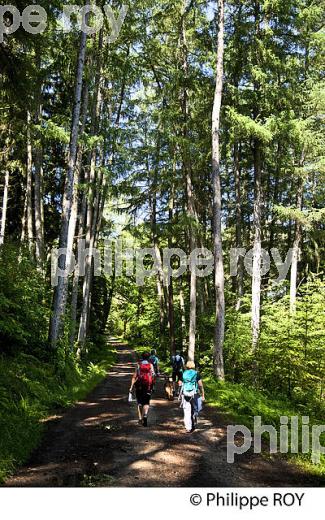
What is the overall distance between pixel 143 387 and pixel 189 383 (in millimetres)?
1134

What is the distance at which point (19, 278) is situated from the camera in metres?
13.2

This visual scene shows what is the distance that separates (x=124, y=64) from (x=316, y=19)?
9.05m

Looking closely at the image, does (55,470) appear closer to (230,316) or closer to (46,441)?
(46,441)

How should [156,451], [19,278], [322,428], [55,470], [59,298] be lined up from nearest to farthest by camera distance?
[55,470]
[156,451]
[322,428]
[19,278]
[59,298]

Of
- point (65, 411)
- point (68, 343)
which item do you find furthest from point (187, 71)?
point (65, 411)

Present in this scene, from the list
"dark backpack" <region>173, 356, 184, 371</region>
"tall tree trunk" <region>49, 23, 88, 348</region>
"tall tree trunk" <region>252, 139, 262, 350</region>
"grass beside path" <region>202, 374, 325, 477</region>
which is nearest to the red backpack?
"grass beside path" <region>202, 374, 325, 477</region>

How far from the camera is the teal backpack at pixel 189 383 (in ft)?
33.1

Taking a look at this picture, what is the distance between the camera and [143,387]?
1051 cm

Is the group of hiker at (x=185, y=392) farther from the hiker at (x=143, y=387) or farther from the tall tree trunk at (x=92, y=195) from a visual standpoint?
the tall tree trunk at (x=92, y=195)

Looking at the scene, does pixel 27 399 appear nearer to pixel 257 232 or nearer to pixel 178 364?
pixel 178 364

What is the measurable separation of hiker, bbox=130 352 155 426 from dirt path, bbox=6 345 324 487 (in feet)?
0.98

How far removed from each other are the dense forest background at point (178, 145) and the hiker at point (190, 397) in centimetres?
380

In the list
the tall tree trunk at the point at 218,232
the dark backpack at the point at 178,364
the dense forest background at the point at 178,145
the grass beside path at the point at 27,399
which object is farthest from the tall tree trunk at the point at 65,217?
the tall tree trunk at the point at 218,232

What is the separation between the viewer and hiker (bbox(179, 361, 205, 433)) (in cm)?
992
